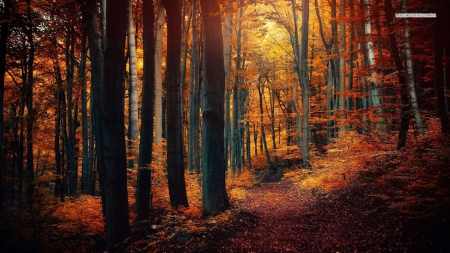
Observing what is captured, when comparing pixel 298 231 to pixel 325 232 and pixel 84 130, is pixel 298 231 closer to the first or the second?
pixel 325 232

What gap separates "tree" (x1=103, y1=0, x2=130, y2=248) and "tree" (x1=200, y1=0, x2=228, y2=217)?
199 centimetres

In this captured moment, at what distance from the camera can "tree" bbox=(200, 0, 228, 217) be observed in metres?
6.44

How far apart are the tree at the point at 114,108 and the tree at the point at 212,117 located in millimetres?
1987

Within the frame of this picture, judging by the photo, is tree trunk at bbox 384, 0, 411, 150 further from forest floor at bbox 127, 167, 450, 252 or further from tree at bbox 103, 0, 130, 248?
tree at bbox 103, 0, 130, 248

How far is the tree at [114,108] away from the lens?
194 inches

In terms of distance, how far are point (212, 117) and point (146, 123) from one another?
1.64m

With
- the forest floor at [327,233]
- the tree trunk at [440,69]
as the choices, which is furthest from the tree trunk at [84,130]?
the tree trunk at [440,69]

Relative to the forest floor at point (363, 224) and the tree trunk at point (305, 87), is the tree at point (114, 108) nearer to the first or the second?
the forest floor at point (363, 224)

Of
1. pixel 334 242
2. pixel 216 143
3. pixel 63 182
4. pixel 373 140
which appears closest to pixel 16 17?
pixel 63 182

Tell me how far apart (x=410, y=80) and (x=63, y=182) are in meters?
17.0

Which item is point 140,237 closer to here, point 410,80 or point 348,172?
point 348,172

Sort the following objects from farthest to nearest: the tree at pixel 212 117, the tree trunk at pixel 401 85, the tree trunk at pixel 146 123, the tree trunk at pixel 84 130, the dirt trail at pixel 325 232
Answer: the tree trunk at pixel 84 130 < the tree trunk at pixel 401 85 < the tree trunk at pixel 146 123 < the tree at pixel 212 117 < the dirt trail at pixel 325 232

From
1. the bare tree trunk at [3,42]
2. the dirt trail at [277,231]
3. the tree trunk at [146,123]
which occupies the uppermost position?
the bare tree trunk at [3,42]

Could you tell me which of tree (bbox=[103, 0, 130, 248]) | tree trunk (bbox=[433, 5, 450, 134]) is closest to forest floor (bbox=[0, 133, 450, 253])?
tree trunk (bbox=[433, 5, 450, 134])
